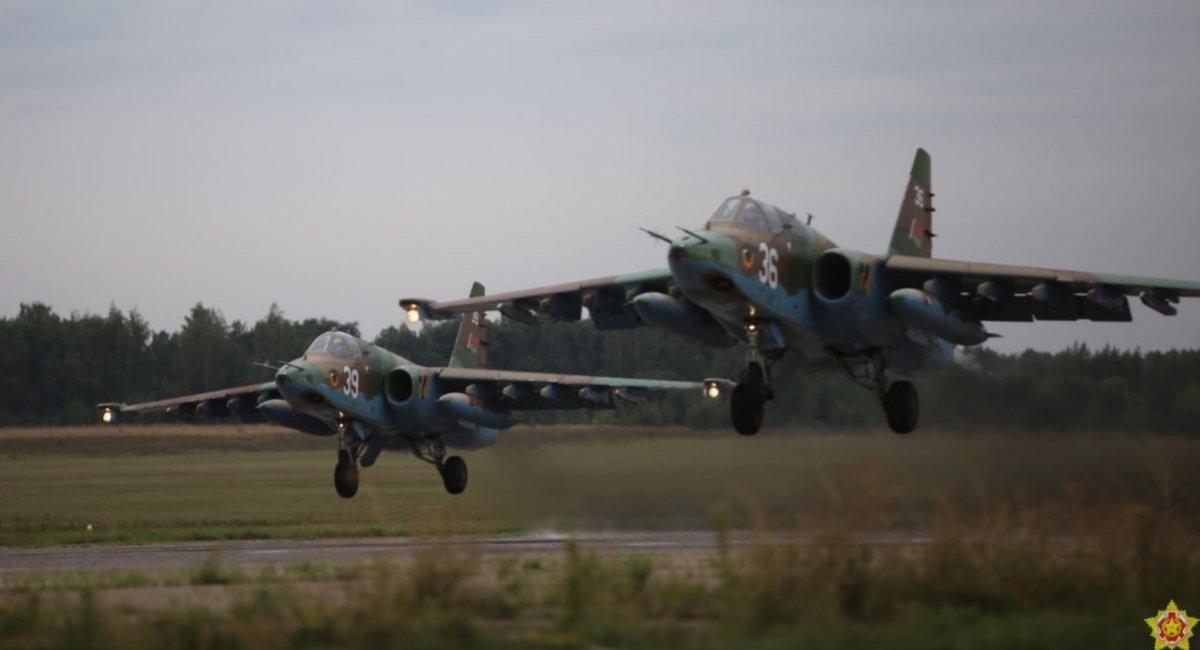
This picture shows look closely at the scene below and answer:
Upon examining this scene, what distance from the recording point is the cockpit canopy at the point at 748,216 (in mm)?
23922

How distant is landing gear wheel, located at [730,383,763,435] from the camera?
79.7 feet

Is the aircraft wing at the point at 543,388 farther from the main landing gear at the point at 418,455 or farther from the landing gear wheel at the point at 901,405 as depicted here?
the landing gear wheel at the point at 901,405

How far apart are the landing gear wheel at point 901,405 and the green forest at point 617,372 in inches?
26.4

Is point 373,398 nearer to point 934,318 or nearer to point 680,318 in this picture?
point 680,318

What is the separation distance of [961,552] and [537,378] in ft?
77.0

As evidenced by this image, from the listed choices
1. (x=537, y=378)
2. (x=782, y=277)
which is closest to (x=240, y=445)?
(x=537, y=378)

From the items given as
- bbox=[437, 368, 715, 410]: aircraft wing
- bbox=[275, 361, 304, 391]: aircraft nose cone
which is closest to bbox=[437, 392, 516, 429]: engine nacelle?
bbox=[437, 368, 715, 410]: aircraft wing

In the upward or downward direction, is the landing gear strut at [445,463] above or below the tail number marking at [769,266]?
below

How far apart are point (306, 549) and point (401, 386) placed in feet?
37.4

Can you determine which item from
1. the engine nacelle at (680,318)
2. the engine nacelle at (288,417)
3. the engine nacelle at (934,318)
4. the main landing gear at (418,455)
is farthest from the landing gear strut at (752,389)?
the engine nacelle at (288,417)

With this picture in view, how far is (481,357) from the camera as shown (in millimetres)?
43125

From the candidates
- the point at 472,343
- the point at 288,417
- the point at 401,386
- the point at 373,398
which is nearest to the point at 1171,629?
the point at 373,398

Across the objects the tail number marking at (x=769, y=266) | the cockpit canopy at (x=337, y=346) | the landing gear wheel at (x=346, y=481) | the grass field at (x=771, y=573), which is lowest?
the grass field at (x=771, y=573)

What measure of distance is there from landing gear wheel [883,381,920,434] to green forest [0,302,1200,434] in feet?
2.20
